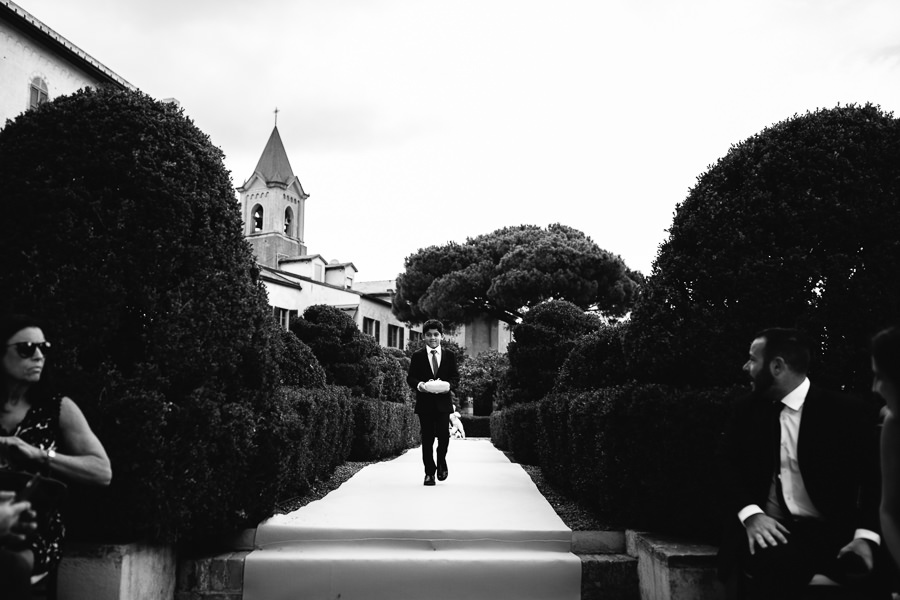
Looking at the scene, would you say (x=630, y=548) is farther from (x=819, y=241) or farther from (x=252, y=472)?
(x=252, y=472)

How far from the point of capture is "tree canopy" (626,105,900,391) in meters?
3.72

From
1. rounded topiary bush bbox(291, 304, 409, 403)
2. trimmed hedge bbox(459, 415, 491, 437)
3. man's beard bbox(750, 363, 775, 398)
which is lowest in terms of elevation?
trimmed hedge bbox(459, 415, 491, 437)

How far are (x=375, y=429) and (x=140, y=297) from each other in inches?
278

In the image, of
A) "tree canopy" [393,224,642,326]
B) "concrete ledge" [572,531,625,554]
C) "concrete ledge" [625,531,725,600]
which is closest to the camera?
"concrete ledge" [625,531,725,600]

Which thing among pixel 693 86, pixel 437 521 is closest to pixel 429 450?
pixel 437 521

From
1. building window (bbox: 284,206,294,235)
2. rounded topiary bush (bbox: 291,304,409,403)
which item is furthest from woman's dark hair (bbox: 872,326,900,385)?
building window (bbox: 284,206,294,235)

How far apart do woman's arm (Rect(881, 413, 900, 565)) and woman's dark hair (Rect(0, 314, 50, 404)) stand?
3019mm

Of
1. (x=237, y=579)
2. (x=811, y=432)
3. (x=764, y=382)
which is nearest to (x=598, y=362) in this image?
(x=764, y=382)

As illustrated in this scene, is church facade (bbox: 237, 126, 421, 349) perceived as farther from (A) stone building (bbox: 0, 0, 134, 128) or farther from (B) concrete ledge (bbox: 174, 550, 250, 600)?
(B) concrete ledge (bbox: 174, 550, 250, 600)

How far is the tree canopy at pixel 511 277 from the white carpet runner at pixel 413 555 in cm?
2644

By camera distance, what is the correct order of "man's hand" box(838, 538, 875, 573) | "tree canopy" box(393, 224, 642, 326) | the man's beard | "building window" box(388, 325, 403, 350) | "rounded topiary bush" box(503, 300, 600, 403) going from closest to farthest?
"man's hand" box(838, 538, 875, 573)
the man's beard
"rounded topiary bush" box(503, 300, 600, 403)
"tree canopy" box(393, 224, 642, 326)
"building window" box(388, 325, 403, 350)

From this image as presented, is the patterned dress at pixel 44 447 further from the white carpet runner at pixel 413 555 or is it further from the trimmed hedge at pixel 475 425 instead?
the trimmed hedge at pixel 475 425

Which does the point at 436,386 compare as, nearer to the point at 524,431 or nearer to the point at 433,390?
the point at 433,390

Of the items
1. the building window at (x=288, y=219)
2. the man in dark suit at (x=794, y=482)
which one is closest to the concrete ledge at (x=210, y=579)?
the man in dark suit at (x=794, y=482)
